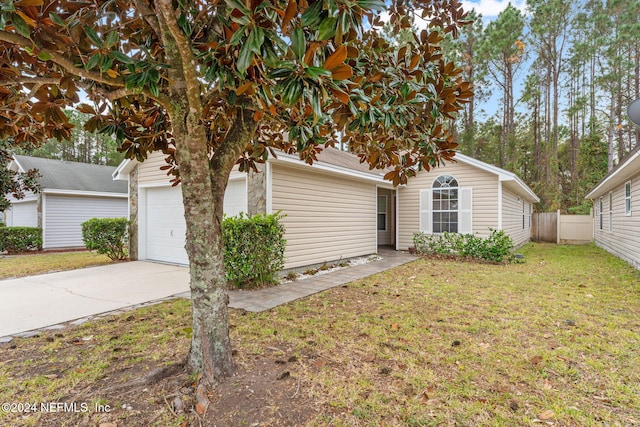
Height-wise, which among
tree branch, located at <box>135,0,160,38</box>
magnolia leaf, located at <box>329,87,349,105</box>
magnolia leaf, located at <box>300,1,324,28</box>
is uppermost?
tree branch, located at <box>135,0,160,38</box>

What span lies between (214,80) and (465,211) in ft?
30.7

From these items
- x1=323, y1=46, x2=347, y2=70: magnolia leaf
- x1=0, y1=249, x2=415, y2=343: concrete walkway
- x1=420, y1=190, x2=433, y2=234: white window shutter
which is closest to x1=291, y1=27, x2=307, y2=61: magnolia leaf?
x1=323, y1=46, x2=347, y2=70: magnolia leaf

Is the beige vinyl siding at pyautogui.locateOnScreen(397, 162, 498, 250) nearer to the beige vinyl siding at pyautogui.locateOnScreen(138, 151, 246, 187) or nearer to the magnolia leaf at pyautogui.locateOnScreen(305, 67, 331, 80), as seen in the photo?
the beige vinyl siding at pyautogui.locateOnScreen(138, 151, 246, 187)

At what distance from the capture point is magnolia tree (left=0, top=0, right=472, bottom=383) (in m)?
1.58

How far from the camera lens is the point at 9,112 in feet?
8.70

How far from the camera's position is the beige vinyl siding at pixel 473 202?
941cm

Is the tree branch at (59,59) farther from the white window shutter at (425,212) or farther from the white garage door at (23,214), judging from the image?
the white garage door at (23,214)

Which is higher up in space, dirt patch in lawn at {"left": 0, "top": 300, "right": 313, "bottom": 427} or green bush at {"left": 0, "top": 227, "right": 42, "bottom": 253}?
green bush at {"left": 0, "top": 227, "right": 42, "bottom": 253}

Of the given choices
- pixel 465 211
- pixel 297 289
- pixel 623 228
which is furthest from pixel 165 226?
pixel 623 228

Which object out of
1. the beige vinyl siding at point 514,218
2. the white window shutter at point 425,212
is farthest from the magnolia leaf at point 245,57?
the beige vinyl siding at point 514,218

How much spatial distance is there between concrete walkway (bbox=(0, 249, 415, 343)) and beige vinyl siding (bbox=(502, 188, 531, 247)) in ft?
16.5

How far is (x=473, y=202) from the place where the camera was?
9719 millimetres

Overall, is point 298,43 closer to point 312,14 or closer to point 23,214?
point 312,14

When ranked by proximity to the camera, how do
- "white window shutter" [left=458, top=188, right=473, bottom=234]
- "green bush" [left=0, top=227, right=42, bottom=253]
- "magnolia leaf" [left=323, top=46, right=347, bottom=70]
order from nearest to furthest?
"magnolia leaf" [left=323, top=46, right=347, bottom=70]
"white window shutter" [left=458, top=188, right=473, bottom=234]
"green bush" [left=0, top=227, right=42, bottom=253]
